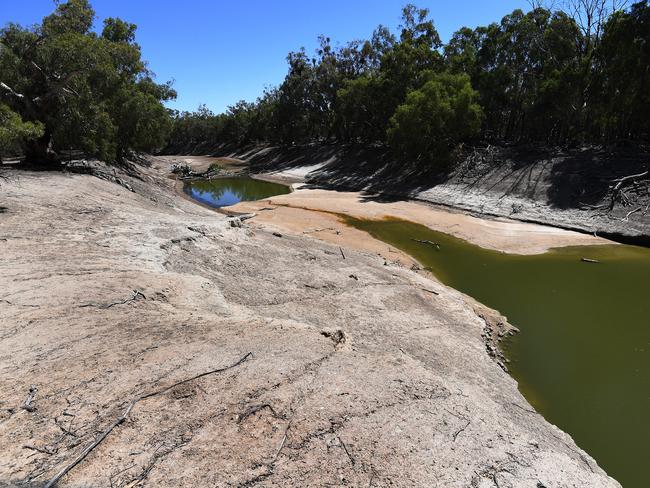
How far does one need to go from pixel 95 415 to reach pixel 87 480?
95cm

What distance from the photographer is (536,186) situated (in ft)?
87.9

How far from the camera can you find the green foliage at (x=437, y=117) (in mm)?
30875

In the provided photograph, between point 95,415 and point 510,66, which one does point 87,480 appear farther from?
point 510,66

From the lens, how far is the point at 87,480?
383 centimetres

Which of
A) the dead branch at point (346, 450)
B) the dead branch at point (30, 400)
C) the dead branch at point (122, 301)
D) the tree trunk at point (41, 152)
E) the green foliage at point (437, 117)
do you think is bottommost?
the dead branch at point (346, 450)

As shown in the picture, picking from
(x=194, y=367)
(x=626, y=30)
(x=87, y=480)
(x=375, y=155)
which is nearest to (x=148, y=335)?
(x=194, y=367)

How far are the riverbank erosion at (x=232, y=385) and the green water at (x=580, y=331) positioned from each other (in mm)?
1313

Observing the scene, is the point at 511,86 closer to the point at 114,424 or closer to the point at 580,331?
the point at 580,331

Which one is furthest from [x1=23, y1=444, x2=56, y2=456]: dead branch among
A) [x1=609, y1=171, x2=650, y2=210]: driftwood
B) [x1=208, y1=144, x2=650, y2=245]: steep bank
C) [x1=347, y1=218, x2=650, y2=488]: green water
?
[x1=609, y1=171, x2=650, y2=210]: driftwood

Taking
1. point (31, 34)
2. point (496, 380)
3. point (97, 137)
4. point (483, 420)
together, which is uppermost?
point (31, 34)

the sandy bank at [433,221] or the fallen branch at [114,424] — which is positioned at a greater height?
the sandy bank at [433,221]

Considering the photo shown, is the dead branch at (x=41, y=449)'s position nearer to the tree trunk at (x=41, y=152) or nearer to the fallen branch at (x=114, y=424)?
the fallen branch at (x=114, y=424)

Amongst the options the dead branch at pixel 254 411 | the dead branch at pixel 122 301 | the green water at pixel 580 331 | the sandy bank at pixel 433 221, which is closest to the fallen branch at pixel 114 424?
the dead branch at pixel 254 411

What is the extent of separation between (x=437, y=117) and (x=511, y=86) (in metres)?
9.58
